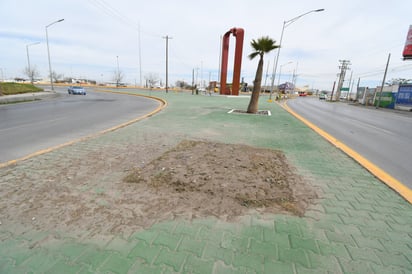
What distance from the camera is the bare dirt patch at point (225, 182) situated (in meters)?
2.79

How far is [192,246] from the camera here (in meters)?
2.07

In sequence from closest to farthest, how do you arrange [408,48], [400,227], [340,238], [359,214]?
[340,238]
[400,227]
[359,214]
[408,48]

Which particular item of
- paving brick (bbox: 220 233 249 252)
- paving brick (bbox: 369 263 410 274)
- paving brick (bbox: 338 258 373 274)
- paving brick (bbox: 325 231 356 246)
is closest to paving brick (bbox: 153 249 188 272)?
paving brick (bbox: 220 233 249 252)

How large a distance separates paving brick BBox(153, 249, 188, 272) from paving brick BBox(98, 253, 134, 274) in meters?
0.25

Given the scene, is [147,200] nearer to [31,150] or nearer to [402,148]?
[31,150]

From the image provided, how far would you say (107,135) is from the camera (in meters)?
6.57

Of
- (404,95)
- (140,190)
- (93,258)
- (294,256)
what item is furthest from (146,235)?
(404,95)

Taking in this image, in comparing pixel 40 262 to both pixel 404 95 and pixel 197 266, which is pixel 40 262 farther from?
pixel 404 95

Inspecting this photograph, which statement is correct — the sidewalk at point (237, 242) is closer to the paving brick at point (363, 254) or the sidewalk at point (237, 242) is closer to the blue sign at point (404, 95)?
the paving brick at point (363, 254)

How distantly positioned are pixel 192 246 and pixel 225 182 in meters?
1.43

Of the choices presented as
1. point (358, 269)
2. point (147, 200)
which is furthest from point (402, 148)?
point (147, 200)

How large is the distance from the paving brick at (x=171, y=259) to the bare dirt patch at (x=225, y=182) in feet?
2.20

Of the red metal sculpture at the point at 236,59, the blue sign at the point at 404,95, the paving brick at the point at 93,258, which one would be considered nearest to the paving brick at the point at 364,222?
the paving brick at the point at 93,258

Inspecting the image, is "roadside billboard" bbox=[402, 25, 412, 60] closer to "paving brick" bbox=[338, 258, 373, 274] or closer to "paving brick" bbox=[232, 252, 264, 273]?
"paving brick" bbox=[338, 258, 373, 274]
